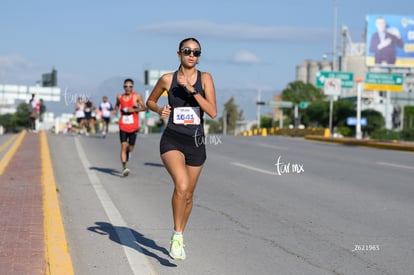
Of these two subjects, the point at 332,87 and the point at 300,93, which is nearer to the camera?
the point at 332,87

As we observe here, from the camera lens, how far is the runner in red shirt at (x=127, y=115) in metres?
14.9

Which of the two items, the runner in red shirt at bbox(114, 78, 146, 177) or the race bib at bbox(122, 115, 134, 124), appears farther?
the race bib at bbox(122, 115, 134, 124)

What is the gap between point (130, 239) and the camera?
809 centimetres

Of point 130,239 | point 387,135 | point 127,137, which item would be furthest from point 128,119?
point 387,135

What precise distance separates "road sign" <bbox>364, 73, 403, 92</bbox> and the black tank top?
1768 inches

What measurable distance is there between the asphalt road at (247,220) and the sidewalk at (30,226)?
7.4 inches

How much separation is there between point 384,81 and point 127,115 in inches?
1492

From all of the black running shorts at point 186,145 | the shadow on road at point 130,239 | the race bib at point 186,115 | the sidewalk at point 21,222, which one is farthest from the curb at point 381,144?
the race bib at point 186,115

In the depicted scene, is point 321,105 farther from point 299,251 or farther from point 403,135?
point 299,251

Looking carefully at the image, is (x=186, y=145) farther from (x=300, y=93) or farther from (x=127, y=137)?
(x=300, y=93)

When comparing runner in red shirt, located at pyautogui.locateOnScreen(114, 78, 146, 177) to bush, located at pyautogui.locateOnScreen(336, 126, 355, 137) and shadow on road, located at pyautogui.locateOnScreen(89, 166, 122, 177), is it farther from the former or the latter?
bush, located at pyautogui.locateOnScreen(336, 126, 355, 137)

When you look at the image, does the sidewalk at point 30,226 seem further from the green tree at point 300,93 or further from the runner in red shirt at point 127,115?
the green tree at point 300,93

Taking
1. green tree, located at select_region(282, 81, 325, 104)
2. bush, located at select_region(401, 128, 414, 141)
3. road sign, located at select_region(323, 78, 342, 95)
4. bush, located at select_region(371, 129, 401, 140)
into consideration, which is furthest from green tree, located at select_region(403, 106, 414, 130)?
bush, located at select_region(371, 129, 401, 140)

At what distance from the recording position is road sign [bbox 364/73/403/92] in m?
50.4
